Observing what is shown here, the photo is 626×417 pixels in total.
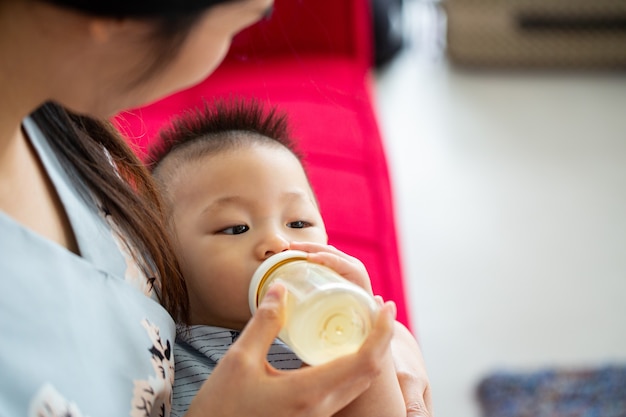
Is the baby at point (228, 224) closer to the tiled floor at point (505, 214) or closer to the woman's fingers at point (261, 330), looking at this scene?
the woman's fingers at point (261, 330)

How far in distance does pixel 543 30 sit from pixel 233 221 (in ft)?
9.01

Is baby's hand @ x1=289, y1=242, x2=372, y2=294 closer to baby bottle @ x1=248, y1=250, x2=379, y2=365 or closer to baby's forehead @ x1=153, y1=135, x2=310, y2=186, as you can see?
baby bottle @ x1=248, y1=250, x2=379, y2=365

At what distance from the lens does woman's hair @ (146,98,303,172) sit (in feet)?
3.82

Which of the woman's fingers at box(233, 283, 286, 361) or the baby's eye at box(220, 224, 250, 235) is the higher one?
the woman's fingers at box(233, 283, 286, 361)

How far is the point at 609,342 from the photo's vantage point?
87.4 inches

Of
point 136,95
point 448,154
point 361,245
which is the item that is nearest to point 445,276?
point 448,154

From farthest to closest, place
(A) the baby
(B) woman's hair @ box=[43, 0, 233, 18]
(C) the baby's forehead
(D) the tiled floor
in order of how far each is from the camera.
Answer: (D) the tiled floor < (C) the baby's forehead < (A) the baby < (B) woman's hair @ box=[43, 0, 233, 18]

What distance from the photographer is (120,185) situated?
981 millimetres

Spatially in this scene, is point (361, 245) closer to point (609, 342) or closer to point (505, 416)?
point (505, 416)

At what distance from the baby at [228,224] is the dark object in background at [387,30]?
88.8 inches

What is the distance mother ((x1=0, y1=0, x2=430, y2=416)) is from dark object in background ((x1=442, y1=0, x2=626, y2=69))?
2.72 m

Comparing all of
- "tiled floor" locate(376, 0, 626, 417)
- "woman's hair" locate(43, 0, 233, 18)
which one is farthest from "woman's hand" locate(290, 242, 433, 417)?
"tiled floor" locate(376, 0, 626, 417)

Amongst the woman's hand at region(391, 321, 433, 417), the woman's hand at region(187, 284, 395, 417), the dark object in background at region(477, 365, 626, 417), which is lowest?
the dark object in background at region(477, 365, 626, 417)

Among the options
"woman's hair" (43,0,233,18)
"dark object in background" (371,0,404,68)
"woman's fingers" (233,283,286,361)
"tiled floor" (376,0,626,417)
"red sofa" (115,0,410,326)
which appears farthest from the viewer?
"dark object in background" (371,0,404,68)
